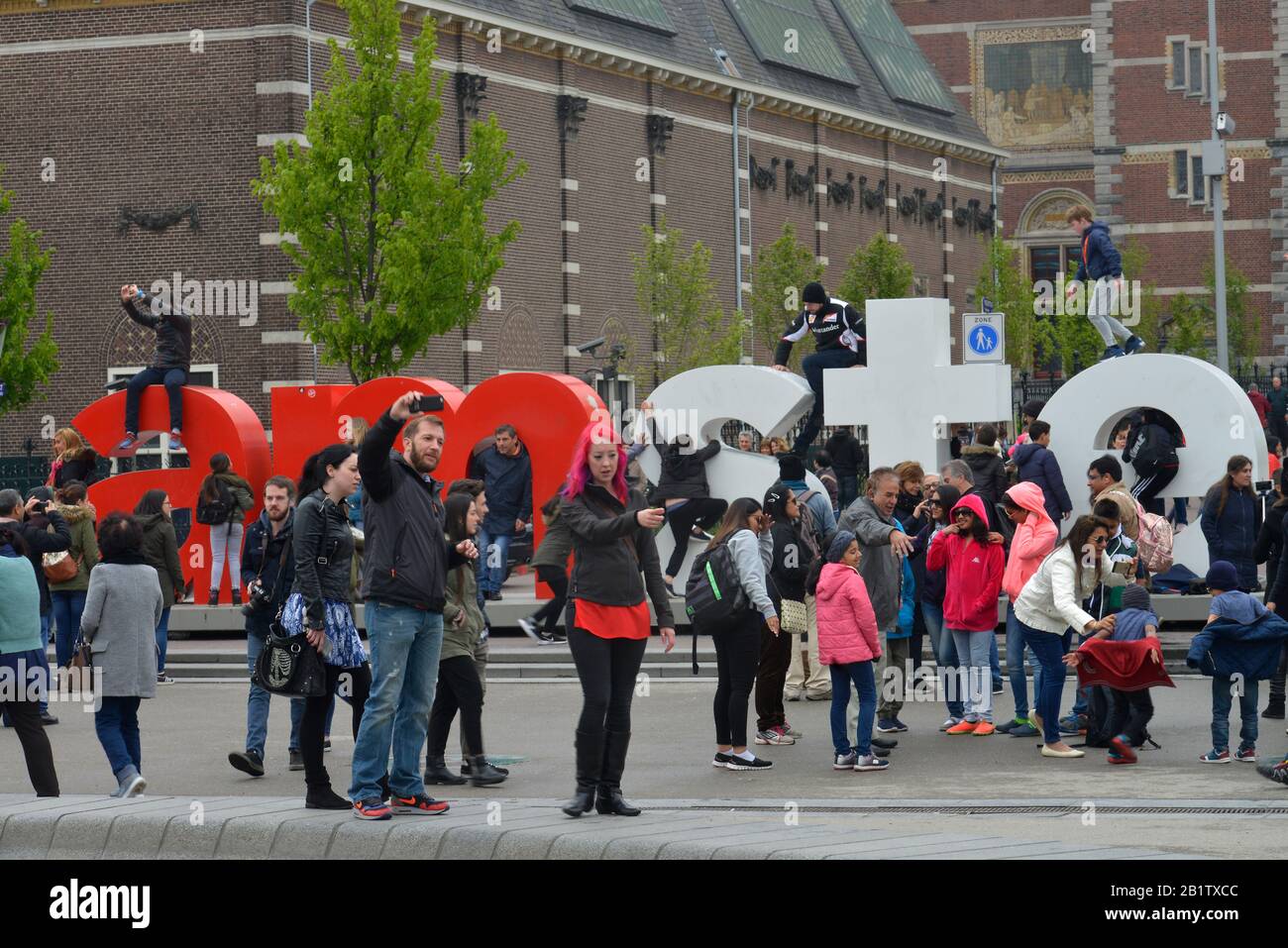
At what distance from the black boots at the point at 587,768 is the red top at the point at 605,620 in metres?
0.49

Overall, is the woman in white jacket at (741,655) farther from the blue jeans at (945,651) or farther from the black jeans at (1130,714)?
the black jeans at (1130,714)

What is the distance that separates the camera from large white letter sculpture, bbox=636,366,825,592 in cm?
2052

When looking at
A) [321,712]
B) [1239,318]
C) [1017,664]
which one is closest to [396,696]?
[321,712]

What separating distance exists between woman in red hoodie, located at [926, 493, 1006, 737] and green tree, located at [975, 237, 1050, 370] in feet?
125

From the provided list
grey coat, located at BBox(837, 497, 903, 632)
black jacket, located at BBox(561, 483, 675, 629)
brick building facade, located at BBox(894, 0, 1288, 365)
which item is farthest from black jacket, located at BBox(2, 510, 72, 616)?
brick building facade, located at BBox(894, 0, 1288, 365)

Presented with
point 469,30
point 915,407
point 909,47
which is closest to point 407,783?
point 915,407

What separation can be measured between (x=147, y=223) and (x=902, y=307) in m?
16.0

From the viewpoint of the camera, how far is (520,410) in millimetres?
20922

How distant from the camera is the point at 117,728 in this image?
11.4m

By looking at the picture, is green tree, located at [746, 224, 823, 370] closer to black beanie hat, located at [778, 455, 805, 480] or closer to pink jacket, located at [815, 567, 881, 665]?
black beanie hat, located at [778, 455, 805, 480]

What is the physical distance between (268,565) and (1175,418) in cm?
933

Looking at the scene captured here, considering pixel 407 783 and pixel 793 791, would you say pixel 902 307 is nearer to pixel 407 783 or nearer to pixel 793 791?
pixel 793 791

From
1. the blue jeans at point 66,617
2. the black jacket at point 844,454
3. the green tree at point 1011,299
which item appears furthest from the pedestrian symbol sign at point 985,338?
the green tree at point 1011,299

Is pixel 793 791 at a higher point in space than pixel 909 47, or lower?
lower
